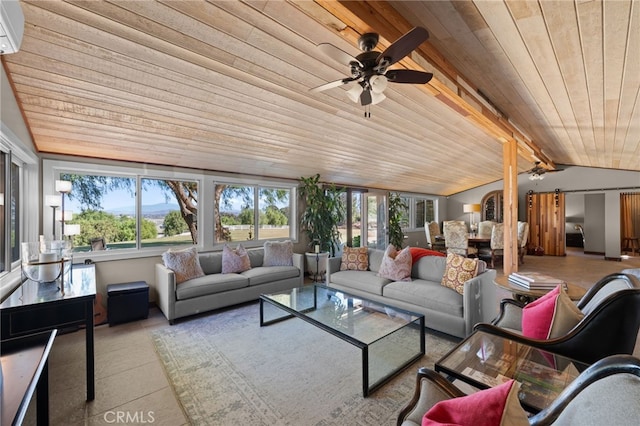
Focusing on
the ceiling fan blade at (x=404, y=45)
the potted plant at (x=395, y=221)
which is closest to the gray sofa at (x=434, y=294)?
the ceiling fan blade at (x=404, y=45)

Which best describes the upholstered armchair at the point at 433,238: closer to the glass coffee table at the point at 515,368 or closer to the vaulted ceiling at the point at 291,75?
the vaulted ceiling at the point at 291,75

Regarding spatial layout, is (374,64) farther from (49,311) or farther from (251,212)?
(251,212)

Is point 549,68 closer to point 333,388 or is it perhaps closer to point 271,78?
point 271,78

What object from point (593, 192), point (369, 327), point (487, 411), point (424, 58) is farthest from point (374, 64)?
point (593, 192)

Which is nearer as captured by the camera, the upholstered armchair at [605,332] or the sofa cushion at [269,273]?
the upholstered armchair at [605,332]

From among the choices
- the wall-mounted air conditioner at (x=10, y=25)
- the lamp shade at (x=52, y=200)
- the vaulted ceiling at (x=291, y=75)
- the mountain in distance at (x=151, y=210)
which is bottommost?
the mountain in distance at (x=151, y=210)

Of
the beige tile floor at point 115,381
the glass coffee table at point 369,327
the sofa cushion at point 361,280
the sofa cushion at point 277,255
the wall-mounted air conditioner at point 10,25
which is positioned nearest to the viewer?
the wall-mounted air conditioner at point 10,25

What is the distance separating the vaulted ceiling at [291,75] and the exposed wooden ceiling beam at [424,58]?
12 millimetres

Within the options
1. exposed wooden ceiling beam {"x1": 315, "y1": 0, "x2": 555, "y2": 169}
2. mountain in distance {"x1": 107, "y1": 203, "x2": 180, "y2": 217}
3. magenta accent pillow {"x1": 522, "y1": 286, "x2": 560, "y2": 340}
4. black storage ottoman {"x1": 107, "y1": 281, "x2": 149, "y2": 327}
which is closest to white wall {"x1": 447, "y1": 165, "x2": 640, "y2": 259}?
exposed wooden ceiling beam {"x1": 315, "y1": 0, "x2": 555, "y2": 169}

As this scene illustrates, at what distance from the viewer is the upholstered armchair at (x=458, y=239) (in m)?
6.62

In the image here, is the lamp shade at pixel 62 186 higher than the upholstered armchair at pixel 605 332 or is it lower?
higher

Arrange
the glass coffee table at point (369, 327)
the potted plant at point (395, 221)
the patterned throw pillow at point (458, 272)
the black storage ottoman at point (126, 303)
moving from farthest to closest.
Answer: the potted plant at point (395, 221), the black storage ottoman at point (126, 303), the patterned throw pillow at point (458, 272), the glass coffee table at point (369, 327)

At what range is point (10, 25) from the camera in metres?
0.91

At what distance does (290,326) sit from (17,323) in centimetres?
230
